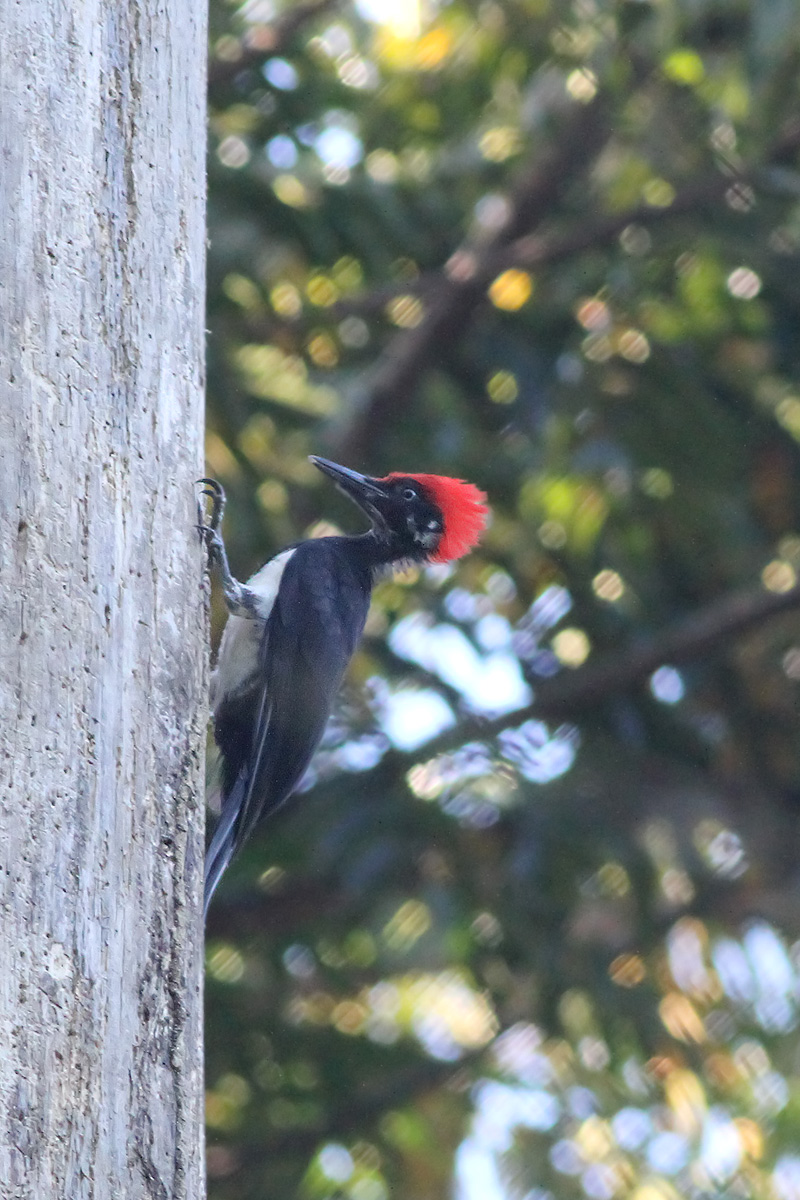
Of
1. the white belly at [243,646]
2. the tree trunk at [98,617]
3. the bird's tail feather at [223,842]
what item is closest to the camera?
the tree trunk at [98,617]

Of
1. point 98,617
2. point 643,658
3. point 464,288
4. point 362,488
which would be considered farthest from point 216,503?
point 464,288

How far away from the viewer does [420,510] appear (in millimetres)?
4531

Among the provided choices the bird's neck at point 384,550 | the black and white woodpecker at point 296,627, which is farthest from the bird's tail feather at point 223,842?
the bird's neck at point 384,550

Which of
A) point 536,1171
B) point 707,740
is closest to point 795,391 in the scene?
point 707,740

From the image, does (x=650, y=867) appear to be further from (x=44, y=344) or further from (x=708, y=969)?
(x=44, y=344)

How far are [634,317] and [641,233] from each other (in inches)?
12.1

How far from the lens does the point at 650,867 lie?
17.5 feet

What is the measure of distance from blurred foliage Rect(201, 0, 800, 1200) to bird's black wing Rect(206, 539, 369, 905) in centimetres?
115

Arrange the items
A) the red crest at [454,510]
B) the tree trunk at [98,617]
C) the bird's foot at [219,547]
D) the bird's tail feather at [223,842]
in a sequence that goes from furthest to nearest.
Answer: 1. the red crest at [454,510]
2. the bird's tail feather at [223,842]
3. the bird's foot at [219,547]
4. the tree trunk at [98,617]

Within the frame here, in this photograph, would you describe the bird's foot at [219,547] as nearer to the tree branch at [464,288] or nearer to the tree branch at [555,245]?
the tree branch at [464,288]

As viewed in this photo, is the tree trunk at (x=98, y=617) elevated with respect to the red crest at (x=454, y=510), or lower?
lower

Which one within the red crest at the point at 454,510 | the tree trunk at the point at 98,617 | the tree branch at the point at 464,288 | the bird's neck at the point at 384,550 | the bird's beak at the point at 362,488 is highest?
the tree branch at the point at 464,288

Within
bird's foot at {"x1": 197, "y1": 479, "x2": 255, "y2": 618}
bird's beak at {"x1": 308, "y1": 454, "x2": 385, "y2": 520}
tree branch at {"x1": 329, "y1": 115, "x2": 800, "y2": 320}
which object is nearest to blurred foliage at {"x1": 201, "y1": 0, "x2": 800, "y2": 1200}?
tree branch at {"x1": 329, "y1": 115, "x2": 800, "y2": 320}

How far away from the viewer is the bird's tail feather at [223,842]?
314cm
